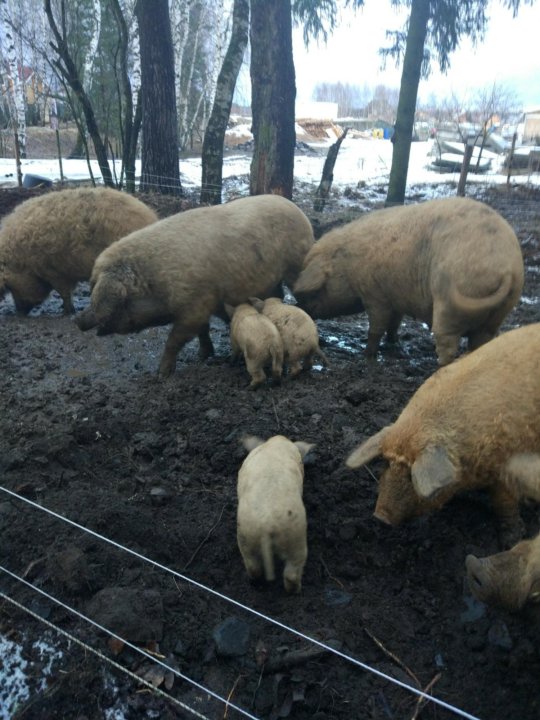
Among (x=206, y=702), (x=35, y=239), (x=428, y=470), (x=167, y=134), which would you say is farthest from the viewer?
(x=167, y=134)

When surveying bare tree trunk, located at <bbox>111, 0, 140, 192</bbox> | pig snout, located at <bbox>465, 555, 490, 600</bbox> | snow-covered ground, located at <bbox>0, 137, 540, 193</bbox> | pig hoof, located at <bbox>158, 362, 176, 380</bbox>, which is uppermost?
bare tree trunk, located at <bbox>111, 0, 140, 192</bbox>

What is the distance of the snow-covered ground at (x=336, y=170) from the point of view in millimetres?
16677

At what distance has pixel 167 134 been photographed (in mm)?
10930

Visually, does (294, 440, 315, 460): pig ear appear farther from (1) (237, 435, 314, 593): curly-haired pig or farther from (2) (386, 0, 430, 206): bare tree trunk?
(2) (386, 0, 430, 206): bare tree trunk

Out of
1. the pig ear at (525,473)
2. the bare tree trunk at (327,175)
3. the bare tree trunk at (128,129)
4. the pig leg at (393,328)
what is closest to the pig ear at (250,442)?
the pig ear at (525,473)

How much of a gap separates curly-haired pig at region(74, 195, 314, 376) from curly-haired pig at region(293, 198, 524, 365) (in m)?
0.64

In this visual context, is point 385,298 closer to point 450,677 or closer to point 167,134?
point 450,677

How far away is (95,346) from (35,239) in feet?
5.46

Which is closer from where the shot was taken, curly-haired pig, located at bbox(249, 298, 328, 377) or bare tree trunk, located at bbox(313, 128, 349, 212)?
curly-haired pig, located at bbox(249, 298, 328, 377)

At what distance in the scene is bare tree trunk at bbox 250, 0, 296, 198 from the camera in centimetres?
989

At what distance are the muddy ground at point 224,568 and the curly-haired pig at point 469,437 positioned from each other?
264mm

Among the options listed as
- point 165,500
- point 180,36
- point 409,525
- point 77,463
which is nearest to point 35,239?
point 77,463

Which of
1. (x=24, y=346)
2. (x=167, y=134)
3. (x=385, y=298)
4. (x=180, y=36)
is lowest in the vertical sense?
(x=24, y=346)

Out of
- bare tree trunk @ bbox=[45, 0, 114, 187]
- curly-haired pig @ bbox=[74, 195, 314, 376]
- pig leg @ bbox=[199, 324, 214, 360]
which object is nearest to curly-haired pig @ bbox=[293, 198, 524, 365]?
curly-haired pig @ bbox=[74, 195, 314, 376]
